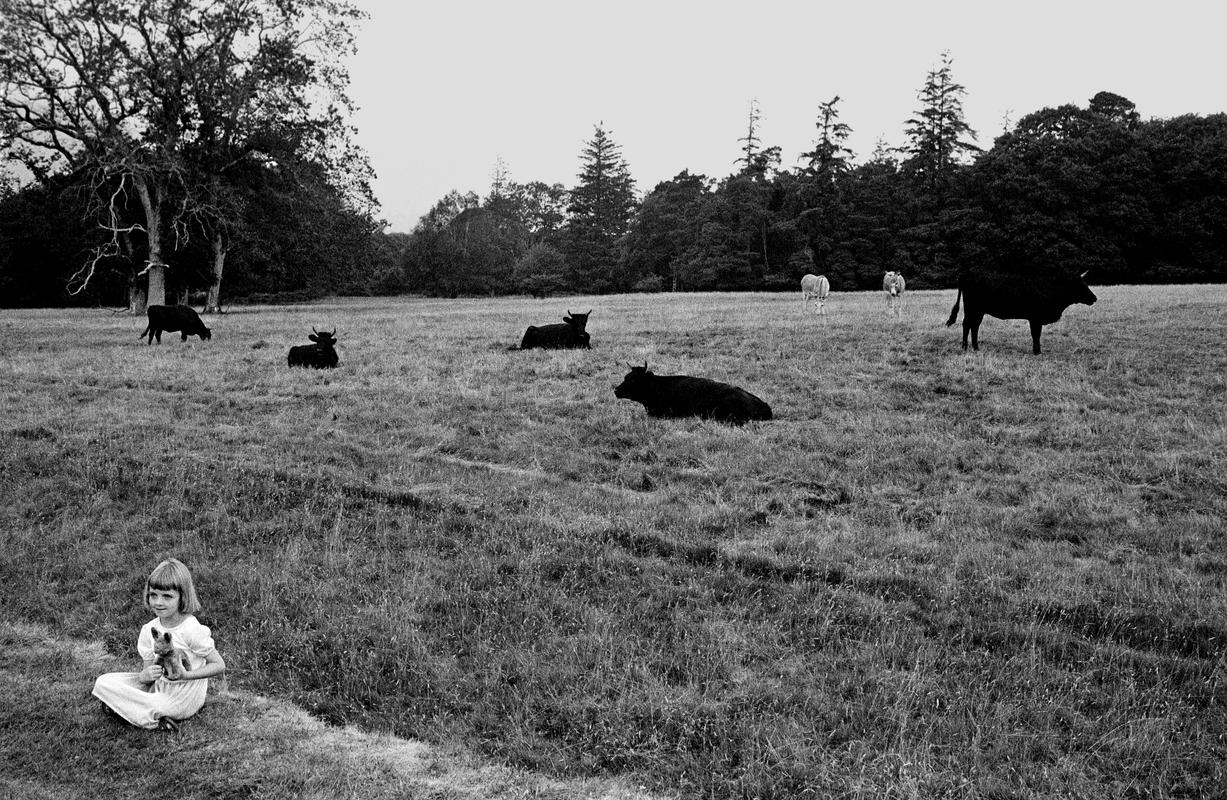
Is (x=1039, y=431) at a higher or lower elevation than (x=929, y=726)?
higher

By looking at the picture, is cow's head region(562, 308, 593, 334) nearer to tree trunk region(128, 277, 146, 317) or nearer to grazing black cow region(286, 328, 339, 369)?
grazing black cow region(286, 328, 339, 369)

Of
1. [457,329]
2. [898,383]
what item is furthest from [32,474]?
[457,329]

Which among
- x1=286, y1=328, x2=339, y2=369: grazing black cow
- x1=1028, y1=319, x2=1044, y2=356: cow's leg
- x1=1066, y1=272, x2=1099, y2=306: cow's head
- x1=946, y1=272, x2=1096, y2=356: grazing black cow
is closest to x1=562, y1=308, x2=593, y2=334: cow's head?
x1=286, y1=328, x2=339, y2=369: grazing black cow

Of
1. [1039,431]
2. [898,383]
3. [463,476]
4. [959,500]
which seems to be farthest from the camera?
[898,383]

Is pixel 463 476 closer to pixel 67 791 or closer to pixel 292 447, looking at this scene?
pixel 292 447

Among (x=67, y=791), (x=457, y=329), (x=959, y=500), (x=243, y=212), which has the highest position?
(x=243, y=212)

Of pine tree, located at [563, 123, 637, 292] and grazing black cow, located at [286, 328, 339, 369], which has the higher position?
pine tree, located at [563, 123, 637, 292]

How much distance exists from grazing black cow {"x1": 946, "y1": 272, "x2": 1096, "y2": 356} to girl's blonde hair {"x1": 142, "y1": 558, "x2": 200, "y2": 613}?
52.9ft

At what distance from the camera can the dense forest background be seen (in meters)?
47.5

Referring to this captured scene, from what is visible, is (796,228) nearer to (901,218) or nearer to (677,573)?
(901,218)

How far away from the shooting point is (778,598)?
660cm

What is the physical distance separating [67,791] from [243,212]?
1597 inches

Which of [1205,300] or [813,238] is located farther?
[813,238]

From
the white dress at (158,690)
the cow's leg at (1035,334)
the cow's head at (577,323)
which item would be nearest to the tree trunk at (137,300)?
the cow's head at (577,323)
